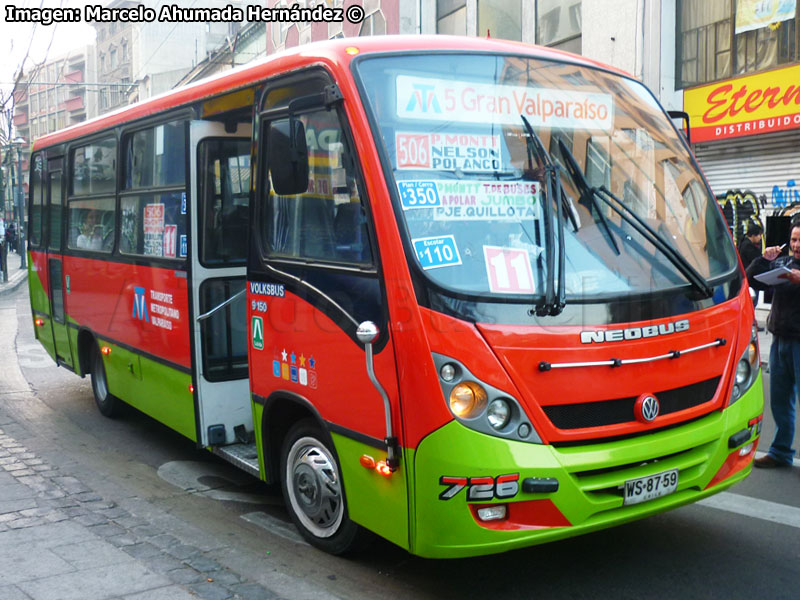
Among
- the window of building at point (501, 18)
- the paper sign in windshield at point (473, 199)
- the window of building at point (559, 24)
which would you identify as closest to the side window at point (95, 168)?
the paper sign in windshield at point (473, 199)

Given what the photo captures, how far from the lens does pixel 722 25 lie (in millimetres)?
15328

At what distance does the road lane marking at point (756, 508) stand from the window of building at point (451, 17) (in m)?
17.1

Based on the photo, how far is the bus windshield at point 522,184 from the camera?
3.99 meters

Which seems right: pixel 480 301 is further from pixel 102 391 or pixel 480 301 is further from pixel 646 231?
pixel 102 391

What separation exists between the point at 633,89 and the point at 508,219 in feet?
4.96

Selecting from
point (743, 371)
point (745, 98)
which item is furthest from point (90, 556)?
point (745, 98)

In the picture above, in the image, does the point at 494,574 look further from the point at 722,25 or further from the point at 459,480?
the point at 722,25

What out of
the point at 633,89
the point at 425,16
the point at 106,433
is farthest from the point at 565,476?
the point at 425,16

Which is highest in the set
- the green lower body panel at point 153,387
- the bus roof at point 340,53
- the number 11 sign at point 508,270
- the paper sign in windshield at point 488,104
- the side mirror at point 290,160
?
the bus roof at point 340,53

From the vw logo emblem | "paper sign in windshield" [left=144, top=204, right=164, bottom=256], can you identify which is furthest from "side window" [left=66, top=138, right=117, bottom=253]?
the vw logo emblem

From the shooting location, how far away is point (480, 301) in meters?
3.84

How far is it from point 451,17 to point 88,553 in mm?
19355

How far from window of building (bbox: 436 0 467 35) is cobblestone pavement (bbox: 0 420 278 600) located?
684 inches

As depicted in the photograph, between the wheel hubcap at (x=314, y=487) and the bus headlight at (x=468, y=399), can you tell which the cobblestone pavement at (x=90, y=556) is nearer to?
the wheel hubcap at (x=314, y=487)
